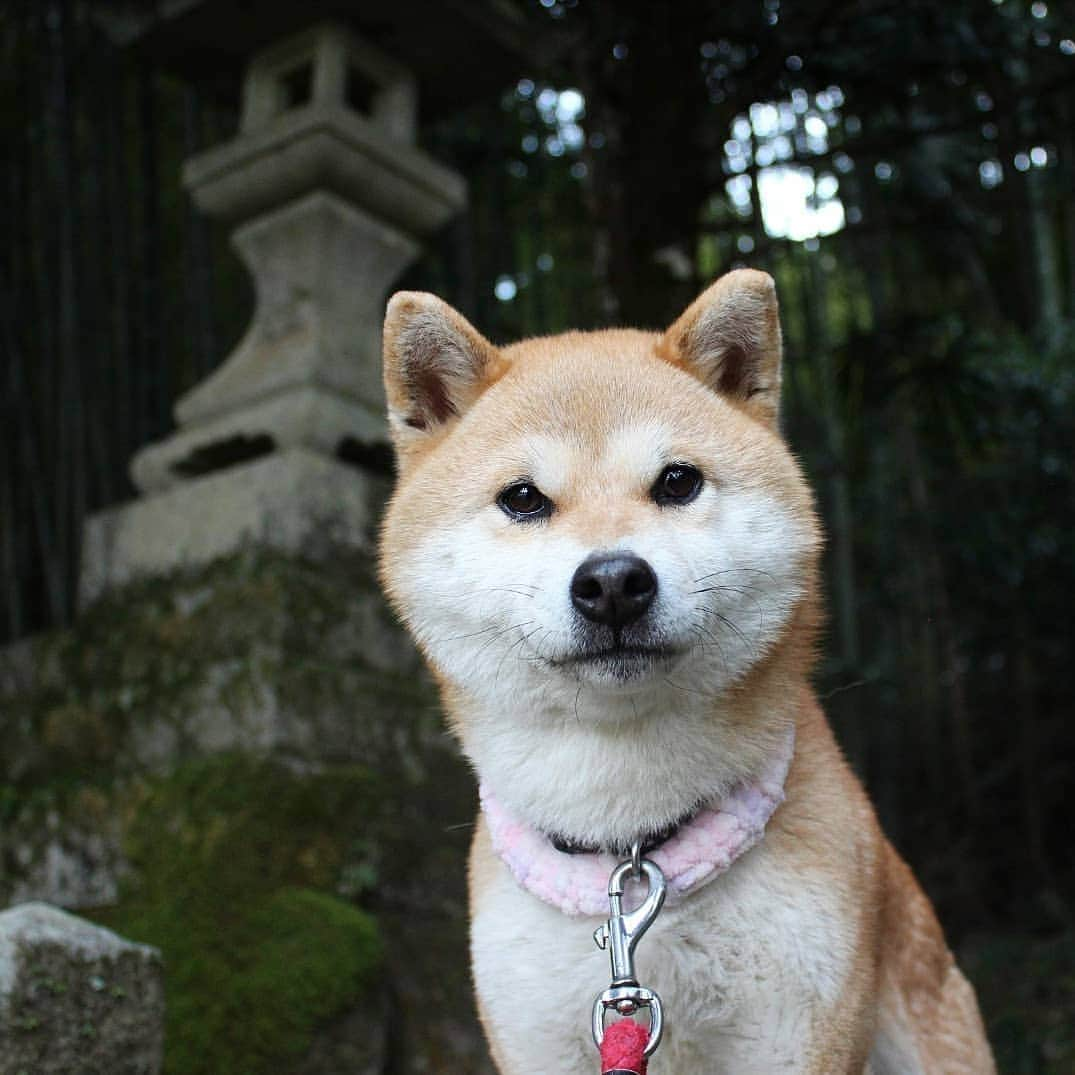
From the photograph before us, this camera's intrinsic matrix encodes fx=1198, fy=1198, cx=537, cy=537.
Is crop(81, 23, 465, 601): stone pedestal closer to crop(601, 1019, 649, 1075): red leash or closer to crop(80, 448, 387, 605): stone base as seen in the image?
crop(80, 448, 387, 605): stone base

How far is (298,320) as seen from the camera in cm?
465

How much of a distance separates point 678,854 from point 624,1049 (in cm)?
38

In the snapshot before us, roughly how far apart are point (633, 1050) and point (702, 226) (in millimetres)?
4135

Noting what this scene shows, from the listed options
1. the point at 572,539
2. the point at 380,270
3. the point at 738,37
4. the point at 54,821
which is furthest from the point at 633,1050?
the point at 738,37

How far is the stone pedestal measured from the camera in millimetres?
4379

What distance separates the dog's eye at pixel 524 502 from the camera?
2275 millimetres

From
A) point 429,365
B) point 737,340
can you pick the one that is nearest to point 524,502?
point 429,365

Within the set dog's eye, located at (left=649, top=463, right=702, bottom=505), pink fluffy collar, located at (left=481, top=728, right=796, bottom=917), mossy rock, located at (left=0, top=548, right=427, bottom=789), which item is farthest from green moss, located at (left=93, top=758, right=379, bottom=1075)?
dog's eye, located at (left=649, top=463, right=702, bottom=505)

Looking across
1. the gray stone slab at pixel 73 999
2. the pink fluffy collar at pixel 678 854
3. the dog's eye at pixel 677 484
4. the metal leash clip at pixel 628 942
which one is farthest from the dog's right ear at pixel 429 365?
the gray stone slab at pixel 73 999

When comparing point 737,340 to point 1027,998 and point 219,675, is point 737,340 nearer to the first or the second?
point 219,675

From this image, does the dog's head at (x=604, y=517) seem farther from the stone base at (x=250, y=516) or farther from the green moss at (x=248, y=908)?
the stone base at (x=250, y=516)

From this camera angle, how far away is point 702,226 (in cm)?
532

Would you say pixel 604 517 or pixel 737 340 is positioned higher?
pixel 737 340

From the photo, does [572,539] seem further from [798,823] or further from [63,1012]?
[63,1012]
